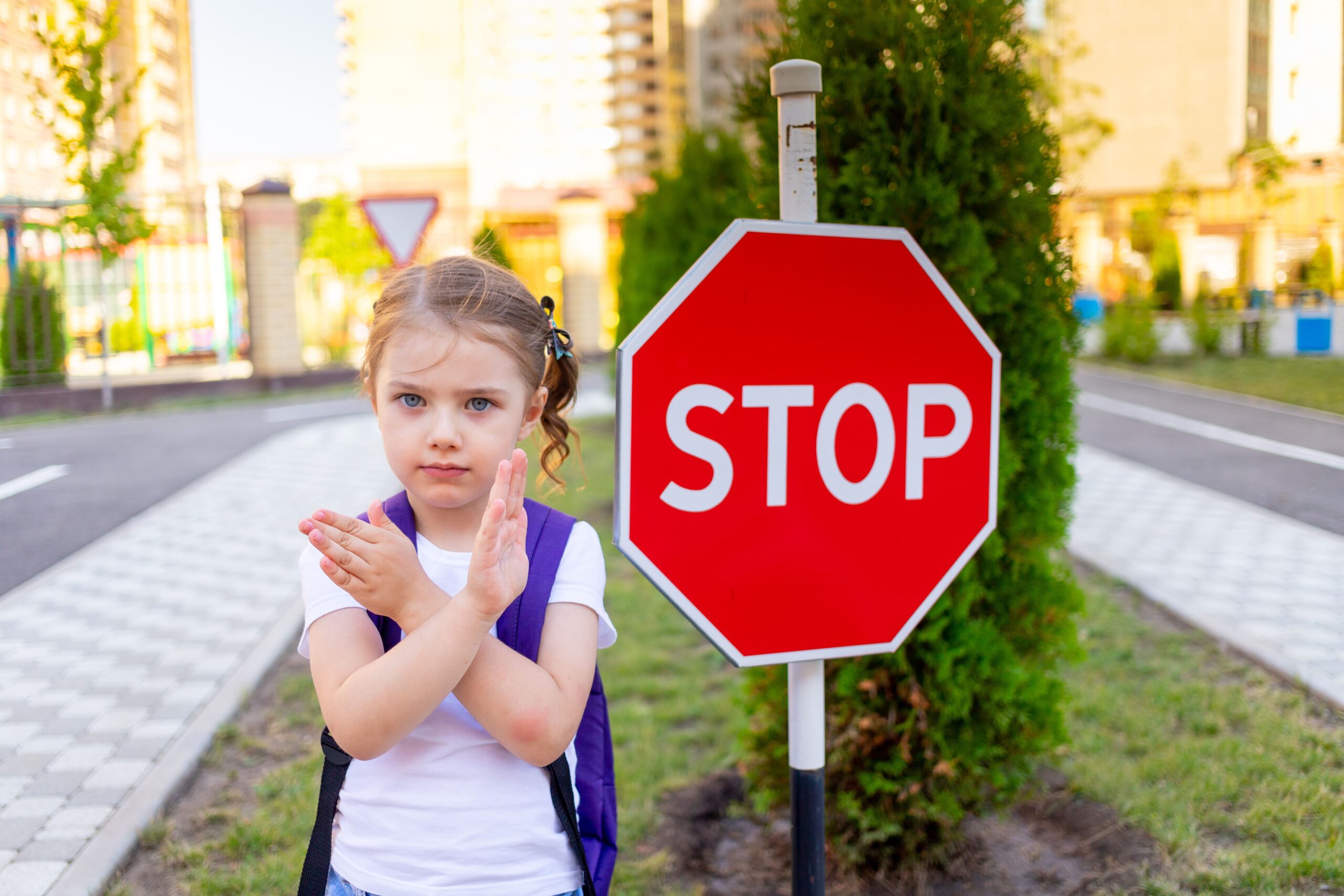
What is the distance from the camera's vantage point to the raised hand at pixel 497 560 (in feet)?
4.24

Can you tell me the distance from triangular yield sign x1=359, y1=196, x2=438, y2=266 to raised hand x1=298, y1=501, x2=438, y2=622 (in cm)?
855

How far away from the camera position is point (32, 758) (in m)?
3.84

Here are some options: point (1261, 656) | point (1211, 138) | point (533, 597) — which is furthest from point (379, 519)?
point (1211, 138)

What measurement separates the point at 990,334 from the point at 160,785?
3057 mm

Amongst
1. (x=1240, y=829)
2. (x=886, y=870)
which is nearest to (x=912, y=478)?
(x=886, y=870)

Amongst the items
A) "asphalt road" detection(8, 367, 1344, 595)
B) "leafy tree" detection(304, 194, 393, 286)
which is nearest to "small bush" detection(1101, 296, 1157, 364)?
"asphalt road" detection(8, 367, 1344, 595)

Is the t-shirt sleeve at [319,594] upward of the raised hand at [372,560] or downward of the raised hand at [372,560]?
downward

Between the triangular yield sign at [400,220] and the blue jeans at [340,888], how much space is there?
8.41 meters

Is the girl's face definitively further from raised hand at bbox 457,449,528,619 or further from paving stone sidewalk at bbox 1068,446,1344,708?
Answer: paving stone sidewalk at bbox 1068,446,1344,708

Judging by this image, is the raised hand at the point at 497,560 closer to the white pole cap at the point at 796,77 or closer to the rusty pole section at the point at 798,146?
the rusty pole section at the point at 798,146

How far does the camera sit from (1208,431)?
1209 centimetres

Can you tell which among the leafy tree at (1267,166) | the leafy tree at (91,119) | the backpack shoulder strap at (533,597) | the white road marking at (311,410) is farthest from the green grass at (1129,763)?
the leafy tree at (1267,166)

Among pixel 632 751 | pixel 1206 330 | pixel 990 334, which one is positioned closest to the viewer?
pixel 990 334

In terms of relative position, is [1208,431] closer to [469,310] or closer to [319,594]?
[469,310]
